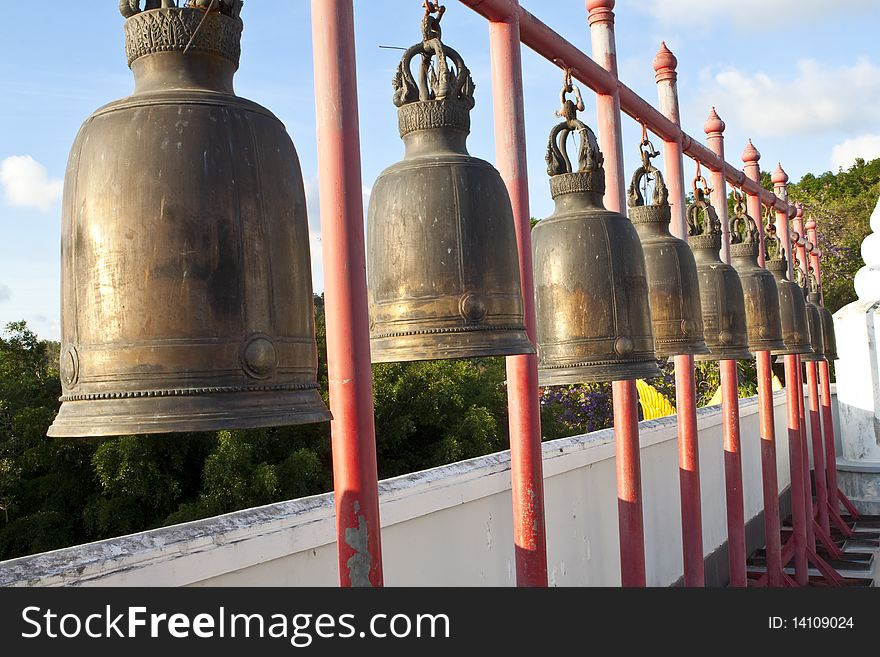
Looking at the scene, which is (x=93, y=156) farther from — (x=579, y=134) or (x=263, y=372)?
(x=579, y=134)

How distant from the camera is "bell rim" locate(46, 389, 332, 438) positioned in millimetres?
1654

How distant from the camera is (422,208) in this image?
106 inches

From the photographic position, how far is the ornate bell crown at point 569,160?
11.4ft

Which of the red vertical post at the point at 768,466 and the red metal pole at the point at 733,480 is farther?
the red vertical post at the point at 768,466

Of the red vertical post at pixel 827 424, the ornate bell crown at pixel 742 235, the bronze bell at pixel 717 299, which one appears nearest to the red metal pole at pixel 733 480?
the ornate bell crown at pixel 742 235

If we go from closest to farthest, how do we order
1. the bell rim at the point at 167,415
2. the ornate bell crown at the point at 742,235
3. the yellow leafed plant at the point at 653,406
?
1. the bell rim at the point at 167,415
2. the ornate bell crown at the point at 742,235
3. the yellow leafed plant at the point at 653,406

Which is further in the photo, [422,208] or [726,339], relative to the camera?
[726,339]

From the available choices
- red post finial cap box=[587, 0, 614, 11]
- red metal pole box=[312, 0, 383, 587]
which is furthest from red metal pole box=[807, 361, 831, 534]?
red metal pole box=[312, 0, 383, 587]

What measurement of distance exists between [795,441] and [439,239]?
7.11 metres

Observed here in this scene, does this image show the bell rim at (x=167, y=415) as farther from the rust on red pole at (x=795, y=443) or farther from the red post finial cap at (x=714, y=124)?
the rust on red pole at (x=795, y=443)

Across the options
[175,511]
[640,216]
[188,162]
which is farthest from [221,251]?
[175,511]

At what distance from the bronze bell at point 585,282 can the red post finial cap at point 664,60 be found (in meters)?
2.39

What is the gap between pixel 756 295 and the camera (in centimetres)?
602
